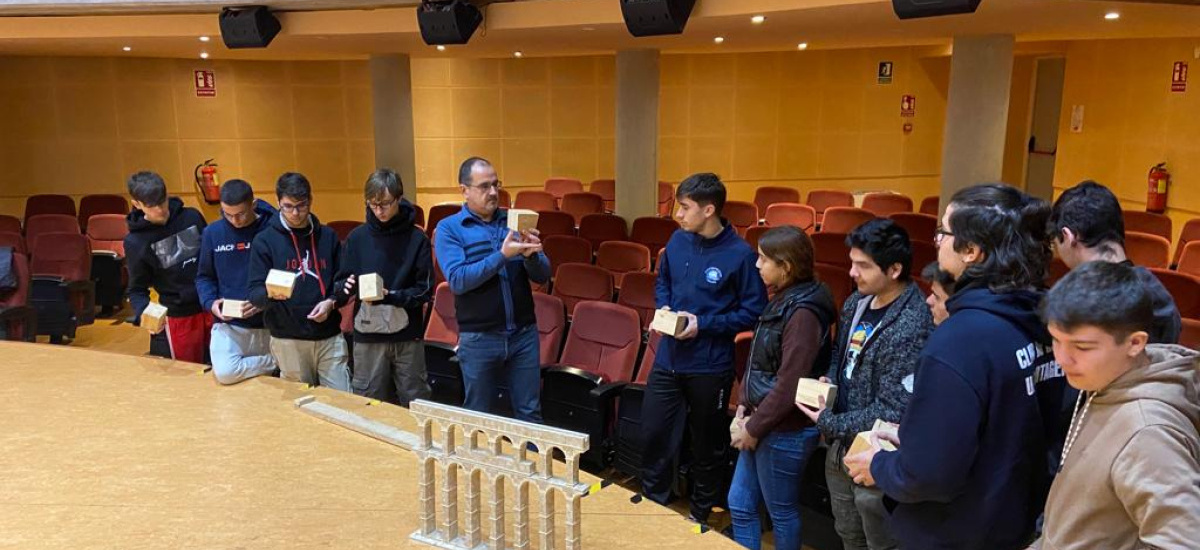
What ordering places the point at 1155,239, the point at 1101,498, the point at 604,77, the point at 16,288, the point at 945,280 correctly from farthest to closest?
the point at 604,77, the point at 1155,239, the point at 16,288, the point at 945,280, the point at 1101,498

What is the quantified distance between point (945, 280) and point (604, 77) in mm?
10488

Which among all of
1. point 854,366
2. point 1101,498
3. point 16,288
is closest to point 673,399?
point 854,366

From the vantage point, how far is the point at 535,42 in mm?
8164

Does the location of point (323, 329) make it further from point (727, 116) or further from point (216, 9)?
point (727, 116)

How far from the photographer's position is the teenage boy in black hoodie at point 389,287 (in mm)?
3609

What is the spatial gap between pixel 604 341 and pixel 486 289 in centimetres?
120

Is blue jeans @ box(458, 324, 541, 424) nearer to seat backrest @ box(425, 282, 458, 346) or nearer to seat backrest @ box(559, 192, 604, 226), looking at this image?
seat backrest @ box(425, 282, 458, 346)

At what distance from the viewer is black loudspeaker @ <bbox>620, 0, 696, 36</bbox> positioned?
18.4 ft

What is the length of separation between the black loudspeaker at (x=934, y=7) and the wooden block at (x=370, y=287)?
3197 mm

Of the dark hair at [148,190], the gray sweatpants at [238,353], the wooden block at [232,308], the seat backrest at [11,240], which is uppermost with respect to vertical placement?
the dark hair at [148,190]

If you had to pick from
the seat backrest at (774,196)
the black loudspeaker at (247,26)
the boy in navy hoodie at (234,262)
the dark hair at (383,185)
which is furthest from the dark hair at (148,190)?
the seat backrest at (774,196)

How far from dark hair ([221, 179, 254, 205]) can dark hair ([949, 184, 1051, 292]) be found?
9.43 ft

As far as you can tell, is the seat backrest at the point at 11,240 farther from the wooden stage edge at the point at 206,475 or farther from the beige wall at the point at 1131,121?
the beige wall at the point at 1131,121

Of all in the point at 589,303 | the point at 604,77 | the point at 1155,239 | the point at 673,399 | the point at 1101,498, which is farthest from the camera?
the point at 604,77
